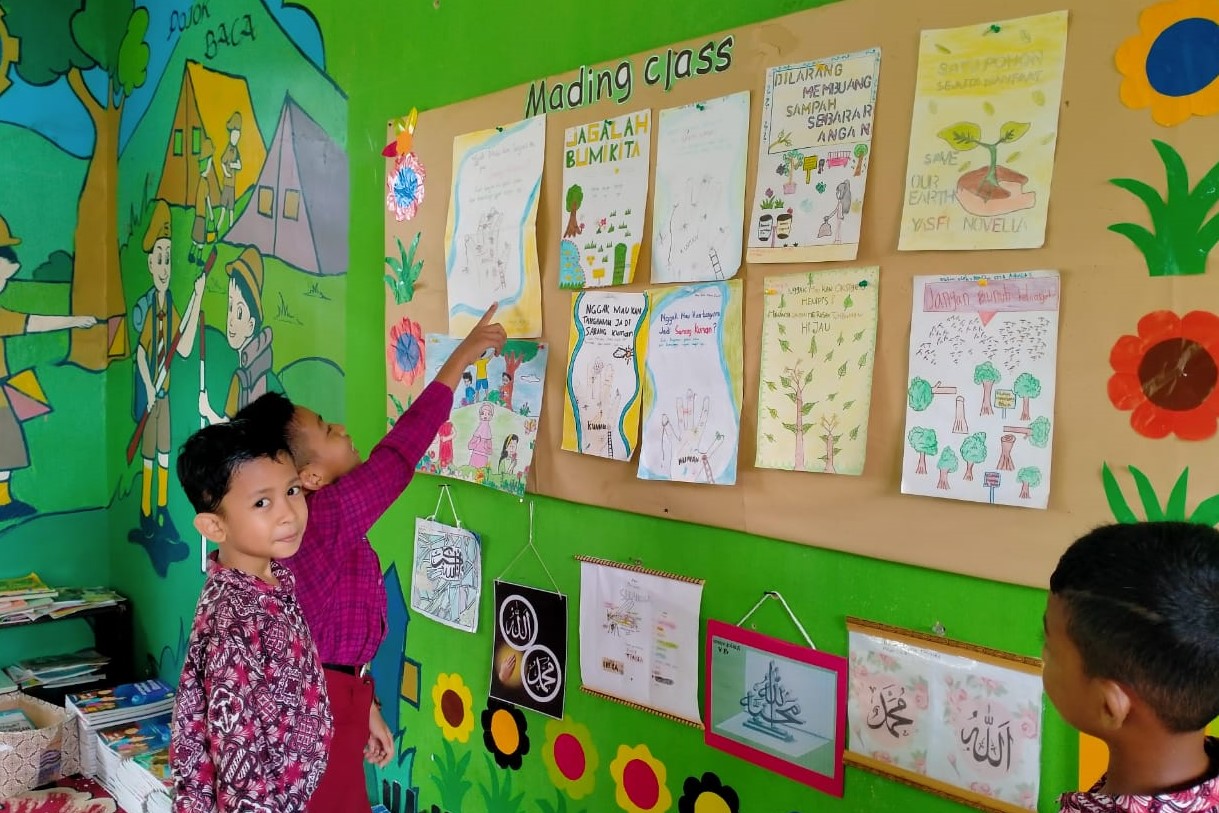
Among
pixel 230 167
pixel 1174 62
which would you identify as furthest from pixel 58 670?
pixel 1174 62

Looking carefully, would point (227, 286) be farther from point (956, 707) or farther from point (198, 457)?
point (956, 707)

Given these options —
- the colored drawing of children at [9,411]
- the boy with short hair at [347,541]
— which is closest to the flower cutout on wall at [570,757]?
the boy with short hair at [347,541]

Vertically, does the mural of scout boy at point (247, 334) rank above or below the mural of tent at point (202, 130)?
below

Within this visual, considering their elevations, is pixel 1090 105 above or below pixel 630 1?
below

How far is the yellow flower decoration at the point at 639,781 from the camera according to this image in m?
1.53

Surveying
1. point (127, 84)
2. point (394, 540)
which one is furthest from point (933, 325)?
point (127, 84)

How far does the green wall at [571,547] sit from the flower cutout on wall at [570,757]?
0.07 ft

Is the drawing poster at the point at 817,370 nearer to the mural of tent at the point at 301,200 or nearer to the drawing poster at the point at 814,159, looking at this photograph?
the drawing poster at the point at 814,159

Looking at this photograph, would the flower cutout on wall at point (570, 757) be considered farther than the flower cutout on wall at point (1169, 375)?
Yes

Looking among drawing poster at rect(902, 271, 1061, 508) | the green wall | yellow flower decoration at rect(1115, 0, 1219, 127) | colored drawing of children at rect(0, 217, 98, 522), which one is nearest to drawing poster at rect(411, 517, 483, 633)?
the green wall

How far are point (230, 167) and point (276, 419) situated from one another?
1.39 m

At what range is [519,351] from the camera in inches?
67.1

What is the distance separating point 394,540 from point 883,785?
1.20 m

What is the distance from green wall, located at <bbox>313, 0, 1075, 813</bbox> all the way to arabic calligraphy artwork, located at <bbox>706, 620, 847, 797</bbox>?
0.02 m
